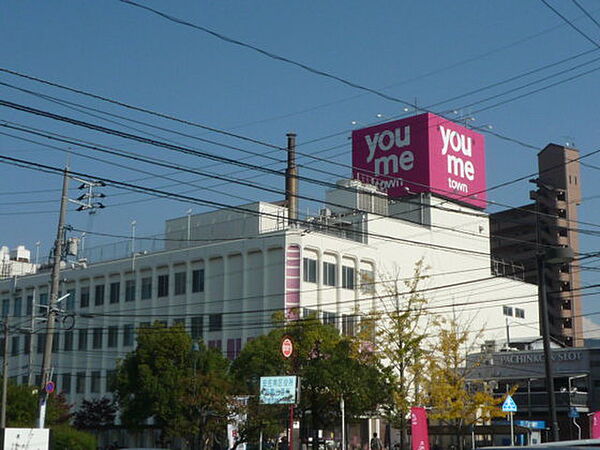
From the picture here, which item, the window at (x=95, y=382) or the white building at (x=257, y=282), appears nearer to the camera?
the white building at (x=257, y=282)

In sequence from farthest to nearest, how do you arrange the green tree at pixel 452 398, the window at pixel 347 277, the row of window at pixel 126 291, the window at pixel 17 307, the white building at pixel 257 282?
the window at pixel 17 307 < the row of window at pixel 126 291 < the window at pixel 347 277 < the white building at pixel 257 282 < the green tree at pixel 452 398

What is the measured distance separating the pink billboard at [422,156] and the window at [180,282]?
16059mm

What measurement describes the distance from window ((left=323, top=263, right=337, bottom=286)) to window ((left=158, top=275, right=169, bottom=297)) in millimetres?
13032

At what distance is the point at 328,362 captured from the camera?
46.2 metres

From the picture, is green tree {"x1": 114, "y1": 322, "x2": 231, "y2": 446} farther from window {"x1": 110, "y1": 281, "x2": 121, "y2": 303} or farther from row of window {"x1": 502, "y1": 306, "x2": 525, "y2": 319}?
row of window {"x1": 502, "y1": 306, "x2": 525, "y2": 319}

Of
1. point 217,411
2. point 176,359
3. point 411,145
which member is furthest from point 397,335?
point 411,145

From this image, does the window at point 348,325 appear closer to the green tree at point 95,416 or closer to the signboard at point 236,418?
the green tree at point 95,416

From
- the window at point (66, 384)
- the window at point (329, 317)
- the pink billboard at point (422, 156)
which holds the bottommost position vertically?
the window at point (66, 384)

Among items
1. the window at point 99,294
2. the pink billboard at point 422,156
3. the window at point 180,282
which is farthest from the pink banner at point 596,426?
the window at point 99,294

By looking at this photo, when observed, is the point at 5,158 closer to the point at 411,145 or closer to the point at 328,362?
the point at 328,362

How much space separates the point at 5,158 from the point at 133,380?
3492 centimetres

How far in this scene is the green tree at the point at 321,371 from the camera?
150ft

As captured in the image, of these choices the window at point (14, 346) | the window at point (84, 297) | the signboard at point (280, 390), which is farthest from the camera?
the window at point (14, 346)

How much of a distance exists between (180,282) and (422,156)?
21.7m
